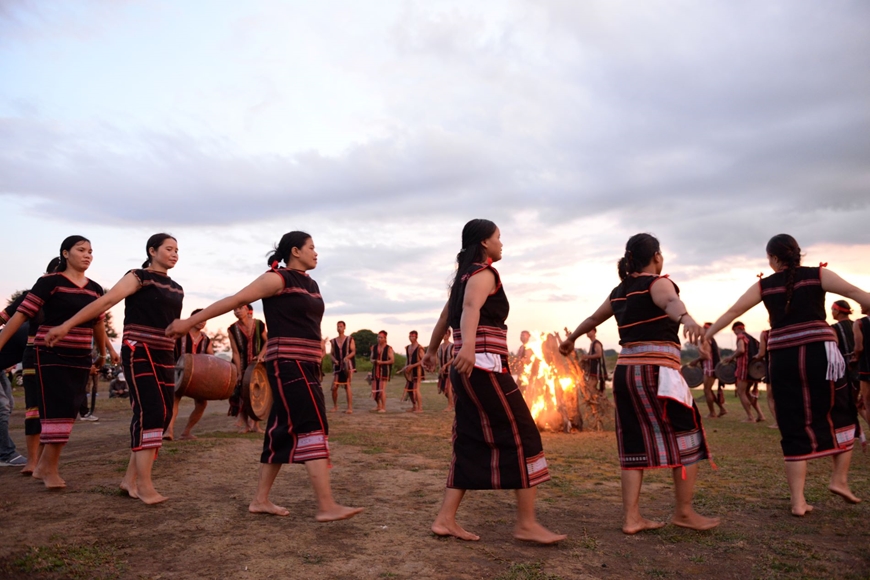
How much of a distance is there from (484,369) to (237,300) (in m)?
1.69

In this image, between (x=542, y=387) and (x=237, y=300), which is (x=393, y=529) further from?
(x=542, y=387)

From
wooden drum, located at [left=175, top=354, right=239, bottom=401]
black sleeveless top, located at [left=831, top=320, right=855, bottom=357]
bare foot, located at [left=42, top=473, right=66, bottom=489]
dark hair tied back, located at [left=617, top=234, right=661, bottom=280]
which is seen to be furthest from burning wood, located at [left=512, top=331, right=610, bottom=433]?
bare foot, located at [left=42, top=473, right=66, bottom=489]

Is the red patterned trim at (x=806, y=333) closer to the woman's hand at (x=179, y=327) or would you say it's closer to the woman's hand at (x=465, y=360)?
the woman's hand at (x=465, y=360)

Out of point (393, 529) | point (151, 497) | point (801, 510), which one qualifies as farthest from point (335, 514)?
point (801, 510)

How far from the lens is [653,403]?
462cm

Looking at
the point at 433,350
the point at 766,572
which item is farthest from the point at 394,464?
the point at 766,572

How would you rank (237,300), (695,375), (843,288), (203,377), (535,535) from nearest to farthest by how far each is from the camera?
(535,535) < (237,300) < (843,288) < (203,377) < (695,375)

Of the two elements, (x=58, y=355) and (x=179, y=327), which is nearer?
(x=179, y=327)

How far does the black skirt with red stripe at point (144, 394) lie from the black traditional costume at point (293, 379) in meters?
1.08

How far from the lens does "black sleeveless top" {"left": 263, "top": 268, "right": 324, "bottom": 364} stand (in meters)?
4.77

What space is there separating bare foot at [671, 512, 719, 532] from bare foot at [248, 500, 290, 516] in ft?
8.96

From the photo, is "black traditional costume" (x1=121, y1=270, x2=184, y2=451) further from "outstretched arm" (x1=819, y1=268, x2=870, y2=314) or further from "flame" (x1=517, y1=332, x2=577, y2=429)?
"flame" (x1=517, y1=332, x2=577, y2=429)

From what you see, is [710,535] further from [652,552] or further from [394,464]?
[394,464]

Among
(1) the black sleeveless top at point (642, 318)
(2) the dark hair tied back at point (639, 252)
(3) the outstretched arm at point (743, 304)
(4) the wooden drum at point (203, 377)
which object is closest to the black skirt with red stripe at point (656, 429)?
(1) the black sleeveless top at point (642, 318)
